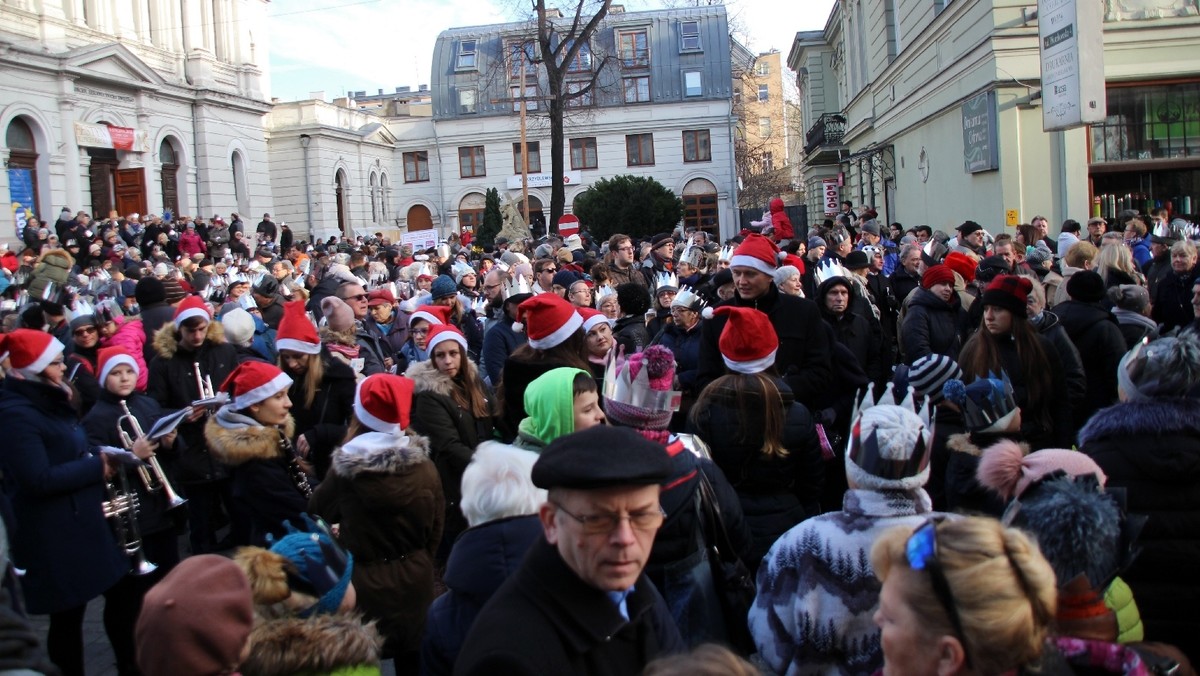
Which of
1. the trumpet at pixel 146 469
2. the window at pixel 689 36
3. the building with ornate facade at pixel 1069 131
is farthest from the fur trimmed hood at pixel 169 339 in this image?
the window at pixel 689 36

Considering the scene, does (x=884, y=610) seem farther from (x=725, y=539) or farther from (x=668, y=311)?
(x=668, y=311)

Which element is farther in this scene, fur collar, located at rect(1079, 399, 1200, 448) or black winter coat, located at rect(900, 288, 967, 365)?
black winter coat, located at rect(900, 288, 967, 365)

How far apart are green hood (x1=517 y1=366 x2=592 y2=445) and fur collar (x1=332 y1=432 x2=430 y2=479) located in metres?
0.66

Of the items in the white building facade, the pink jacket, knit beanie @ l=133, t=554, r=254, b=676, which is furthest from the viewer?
the white building facade

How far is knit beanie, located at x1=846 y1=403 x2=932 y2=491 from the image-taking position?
2.96 m

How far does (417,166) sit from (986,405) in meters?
57.7

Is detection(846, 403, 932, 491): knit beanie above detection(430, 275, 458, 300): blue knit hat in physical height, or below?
below

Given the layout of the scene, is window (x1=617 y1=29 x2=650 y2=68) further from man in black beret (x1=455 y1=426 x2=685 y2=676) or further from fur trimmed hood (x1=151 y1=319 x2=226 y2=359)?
man in black beret (x1=455 y1=426 x2=685 y2=676)

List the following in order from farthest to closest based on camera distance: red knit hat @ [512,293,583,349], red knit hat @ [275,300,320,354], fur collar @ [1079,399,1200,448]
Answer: red knit hat @ [275,300,320,354], red knit hat @ [512,293,583,349], fur collar @ [1079,399,1200,448]

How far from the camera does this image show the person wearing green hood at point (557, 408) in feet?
12.3

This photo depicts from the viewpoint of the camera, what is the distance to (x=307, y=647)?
276cm

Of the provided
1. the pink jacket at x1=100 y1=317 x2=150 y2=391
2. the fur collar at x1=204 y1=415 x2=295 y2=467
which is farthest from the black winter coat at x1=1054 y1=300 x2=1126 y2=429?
the pink jacket at x1=100 y1=317 x2=150 y2=391

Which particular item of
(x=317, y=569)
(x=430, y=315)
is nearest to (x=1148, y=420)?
(x=317, y=569)

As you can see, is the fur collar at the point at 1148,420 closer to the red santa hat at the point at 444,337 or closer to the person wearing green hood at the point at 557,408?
the person wearing green hood at the point at 557,408
